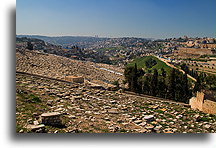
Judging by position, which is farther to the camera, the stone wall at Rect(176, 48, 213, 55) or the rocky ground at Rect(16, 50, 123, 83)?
the stone wall at Rect(176, 48, 213, 55)

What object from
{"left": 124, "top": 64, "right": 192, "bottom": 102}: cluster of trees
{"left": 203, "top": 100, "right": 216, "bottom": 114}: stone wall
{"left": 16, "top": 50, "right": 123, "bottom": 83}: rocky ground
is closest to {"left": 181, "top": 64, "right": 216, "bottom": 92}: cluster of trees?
{"left": 124, "top": 64, "right": 192, "bottom": 102}: cluster of trees

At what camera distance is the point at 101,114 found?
18.4 feet

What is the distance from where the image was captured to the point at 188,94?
627 inches

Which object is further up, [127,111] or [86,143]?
[127,111]

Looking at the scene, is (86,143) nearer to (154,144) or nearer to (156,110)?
A: (154,144)

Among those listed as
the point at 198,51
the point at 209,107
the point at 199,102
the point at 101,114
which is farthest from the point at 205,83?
the point at 198,51

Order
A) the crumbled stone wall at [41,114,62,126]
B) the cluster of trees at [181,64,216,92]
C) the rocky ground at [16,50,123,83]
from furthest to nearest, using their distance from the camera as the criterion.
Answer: the cluster of trees at [181,64,216,92]
the rocky ground at [16,50,123,83]
the crumbled stone wall at [41,114,62,126]

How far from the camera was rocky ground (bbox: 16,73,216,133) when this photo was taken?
4.82m

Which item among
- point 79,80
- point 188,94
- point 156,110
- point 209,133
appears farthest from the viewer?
point 188,94

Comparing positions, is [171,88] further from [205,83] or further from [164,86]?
[205,83]

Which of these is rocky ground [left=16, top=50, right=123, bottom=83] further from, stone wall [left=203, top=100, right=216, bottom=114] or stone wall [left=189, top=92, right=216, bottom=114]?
stone wall [left=203, top=100, right=216, bottom=114]

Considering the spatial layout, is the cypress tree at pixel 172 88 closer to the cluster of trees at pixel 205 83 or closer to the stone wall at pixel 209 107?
the cluster of trees at pixel 205 83

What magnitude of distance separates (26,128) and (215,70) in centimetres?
4774
